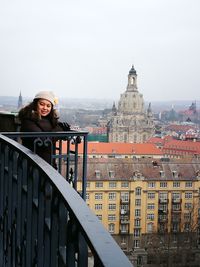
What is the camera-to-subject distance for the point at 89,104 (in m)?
21.0

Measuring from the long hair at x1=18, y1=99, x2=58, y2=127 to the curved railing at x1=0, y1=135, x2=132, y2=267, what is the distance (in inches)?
25.7

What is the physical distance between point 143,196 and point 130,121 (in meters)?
14.4

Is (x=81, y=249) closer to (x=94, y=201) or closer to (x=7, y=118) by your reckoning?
(x=7, y=118)

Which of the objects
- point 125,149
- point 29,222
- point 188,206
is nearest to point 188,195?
point 188,206

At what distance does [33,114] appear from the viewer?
7.17 ft

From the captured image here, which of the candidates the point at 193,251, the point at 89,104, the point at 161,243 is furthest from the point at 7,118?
the point at 89,104

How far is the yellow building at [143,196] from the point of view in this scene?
10.8 meters

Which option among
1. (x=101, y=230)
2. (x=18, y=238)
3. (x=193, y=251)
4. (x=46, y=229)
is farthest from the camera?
(x=193, y=251)

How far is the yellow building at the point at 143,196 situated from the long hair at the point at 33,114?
7.90 m

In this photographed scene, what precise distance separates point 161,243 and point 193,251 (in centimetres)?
A: 183

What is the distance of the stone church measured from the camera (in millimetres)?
25328

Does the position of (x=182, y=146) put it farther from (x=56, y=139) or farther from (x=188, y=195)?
(x=56, y=139)

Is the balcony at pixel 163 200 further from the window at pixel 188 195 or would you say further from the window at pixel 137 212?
the window at pixel 137 212

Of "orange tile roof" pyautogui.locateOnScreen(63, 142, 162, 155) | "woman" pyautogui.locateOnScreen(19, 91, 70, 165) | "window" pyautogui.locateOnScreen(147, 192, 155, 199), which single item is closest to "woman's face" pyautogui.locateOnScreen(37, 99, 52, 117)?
"woman" pyautogui.locateOnScreen(19, 91, 70, 165)
